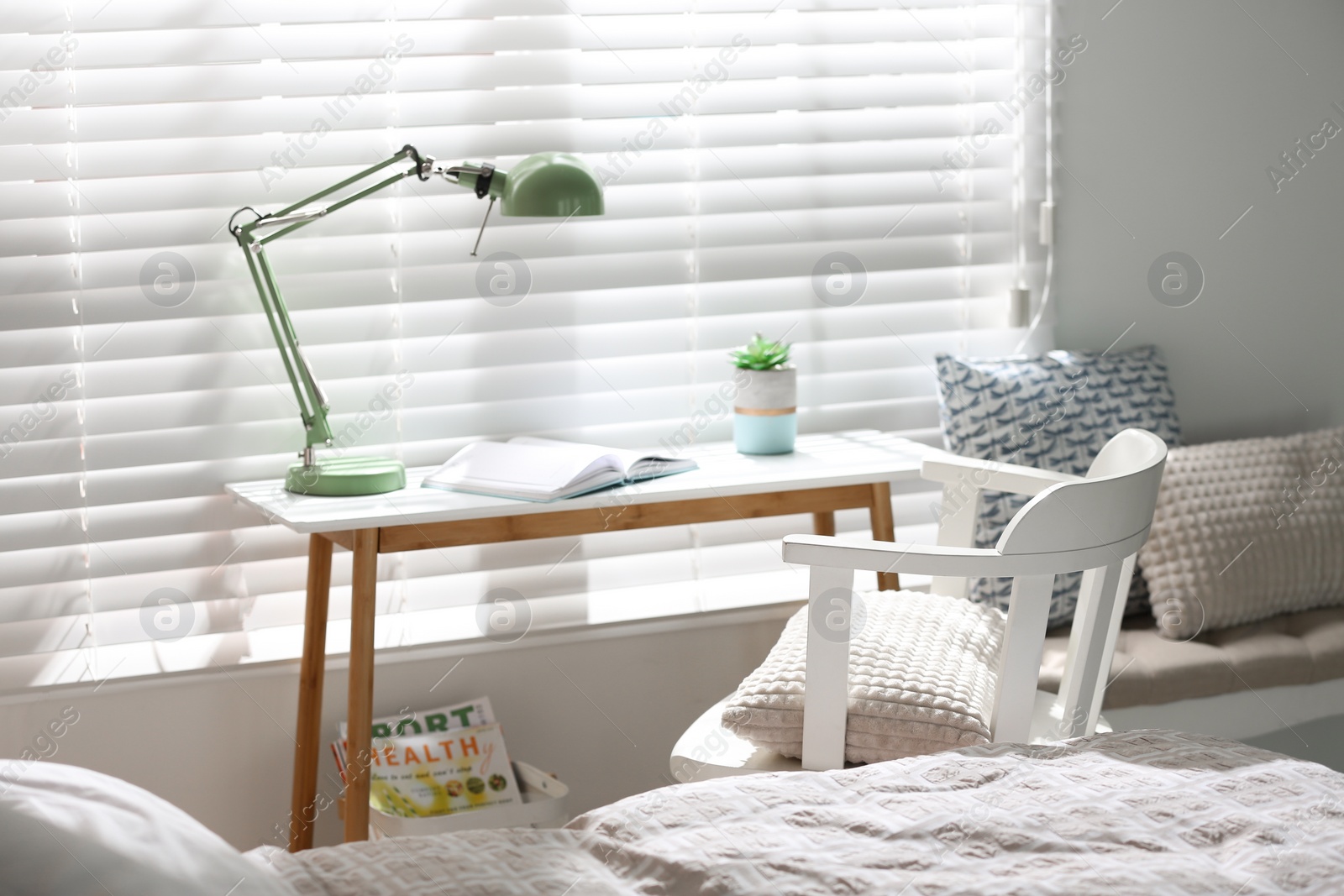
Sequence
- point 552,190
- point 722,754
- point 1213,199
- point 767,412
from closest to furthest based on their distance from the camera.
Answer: point 722,754 < point 552,190 < point 767,412 < point 1213,199

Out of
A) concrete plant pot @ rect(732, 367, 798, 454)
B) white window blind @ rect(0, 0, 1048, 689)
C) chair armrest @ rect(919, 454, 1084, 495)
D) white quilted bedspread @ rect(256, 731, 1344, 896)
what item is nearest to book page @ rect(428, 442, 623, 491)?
white window blind @ rect(0, 0, 1048, 689)

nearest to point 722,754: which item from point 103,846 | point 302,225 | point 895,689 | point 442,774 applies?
point 895,689

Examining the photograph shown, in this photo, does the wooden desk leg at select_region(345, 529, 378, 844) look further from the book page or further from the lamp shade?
the lamp shade

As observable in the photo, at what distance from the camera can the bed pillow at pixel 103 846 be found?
67 centimetres

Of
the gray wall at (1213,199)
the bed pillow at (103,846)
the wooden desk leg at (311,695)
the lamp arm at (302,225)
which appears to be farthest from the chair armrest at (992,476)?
the bed pillow at (103,846)

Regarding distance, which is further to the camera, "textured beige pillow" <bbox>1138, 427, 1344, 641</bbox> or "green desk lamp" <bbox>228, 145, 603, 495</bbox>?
"textured beige pillow" <bbox>1138, 427, 1344, 641</bbox>

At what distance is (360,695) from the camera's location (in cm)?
172

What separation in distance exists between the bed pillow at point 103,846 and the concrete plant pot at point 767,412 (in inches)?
53.0

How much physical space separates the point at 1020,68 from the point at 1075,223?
0.32 metres

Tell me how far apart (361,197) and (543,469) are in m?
0.50

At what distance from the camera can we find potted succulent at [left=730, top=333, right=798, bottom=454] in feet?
6.57

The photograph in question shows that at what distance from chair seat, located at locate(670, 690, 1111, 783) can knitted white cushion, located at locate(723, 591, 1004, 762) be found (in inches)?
0.8

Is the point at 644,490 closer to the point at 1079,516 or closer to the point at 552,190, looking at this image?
the point at 552,190

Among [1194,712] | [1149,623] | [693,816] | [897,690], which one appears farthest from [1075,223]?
[693,816]
